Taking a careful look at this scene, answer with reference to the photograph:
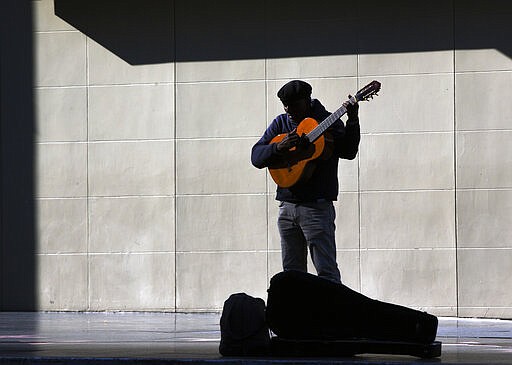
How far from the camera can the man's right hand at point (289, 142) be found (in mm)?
8055

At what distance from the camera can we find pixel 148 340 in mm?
8266

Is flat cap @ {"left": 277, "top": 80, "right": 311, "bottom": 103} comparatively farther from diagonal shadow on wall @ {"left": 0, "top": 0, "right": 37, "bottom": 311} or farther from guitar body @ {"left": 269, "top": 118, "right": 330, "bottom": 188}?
diagonal shadow on wall @ {"left": 0, "top": 0, "right": 37, "bottom": 311}

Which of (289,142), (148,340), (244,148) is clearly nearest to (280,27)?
(244,148)

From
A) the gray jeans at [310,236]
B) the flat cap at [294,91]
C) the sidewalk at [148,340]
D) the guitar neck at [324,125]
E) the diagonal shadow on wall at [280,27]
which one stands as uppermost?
the diagonal shadow on wall at [280,27]

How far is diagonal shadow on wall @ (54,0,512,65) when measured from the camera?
11.8 metres

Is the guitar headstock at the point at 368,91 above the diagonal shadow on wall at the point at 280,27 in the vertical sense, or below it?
below

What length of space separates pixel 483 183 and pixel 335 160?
3.77m

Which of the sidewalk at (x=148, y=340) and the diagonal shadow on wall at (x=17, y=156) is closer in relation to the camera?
the sidewalk at (x=148, y=340)

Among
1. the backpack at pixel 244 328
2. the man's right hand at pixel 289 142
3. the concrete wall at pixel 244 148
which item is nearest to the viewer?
the backpack at pixel 244 328

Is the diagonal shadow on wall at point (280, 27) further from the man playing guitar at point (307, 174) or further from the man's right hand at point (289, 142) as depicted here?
the man's right hand at point (289, 142)

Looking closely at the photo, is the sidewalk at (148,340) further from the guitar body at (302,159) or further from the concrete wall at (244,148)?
the guitar body at (302,159)

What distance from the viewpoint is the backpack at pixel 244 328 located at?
6.00 m

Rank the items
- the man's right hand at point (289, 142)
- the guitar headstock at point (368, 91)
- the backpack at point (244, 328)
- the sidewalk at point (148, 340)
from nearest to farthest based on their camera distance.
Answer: the sidewalk at point (148, 340) < the backpack at point (244, 328) < the man's right hand at point (289, 142) < the guitar headstock at point (368, 91)

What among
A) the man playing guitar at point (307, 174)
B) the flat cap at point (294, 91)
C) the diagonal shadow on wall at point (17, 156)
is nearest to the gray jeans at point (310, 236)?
the man playing guitar at point (307, 174)
